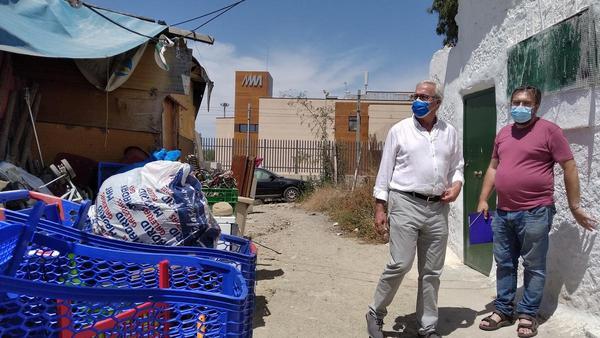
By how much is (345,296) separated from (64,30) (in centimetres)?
406

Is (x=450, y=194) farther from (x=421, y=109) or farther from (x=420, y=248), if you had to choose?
(x=421, y=109)

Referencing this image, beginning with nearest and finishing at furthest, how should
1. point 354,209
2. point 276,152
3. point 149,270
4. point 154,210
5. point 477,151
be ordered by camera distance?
1. point 149,270
2. point 154,210
3. point 477,151
4. point 354,209
5. point 276,152

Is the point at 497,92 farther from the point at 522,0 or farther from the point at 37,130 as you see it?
the point at 37,130

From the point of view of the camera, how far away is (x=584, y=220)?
11.0 feet

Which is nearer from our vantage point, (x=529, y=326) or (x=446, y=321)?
(x=529, y=326)

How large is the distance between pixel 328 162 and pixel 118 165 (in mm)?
11591

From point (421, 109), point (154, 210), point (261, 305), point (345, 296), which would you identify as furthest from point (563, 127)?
point (154, 210)

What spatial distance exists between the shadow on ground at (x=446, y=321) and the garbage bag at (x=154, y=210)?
1865 millimetres

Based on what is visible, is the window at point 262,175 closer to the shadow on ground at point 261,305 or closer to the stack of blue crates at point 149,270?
the shadow on ground at point 261,305

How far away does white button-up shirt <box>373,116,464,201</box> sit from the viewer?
3.52 meters

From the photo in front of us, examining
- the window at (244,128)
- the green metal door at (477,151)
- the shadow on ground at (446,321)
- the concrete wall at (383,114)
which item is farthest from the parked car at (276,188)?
the window at (244,128)

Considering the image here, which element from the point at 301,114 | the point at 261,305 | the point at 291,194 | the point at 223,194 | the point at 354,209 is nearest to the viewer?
the point at 261,305

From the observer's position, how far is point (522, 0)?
447 cm

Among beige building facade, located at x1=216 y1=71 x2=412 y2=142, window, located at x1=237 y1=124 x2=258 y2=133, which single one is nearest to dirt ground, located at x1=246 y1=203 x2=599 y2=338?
beige building facade, located at x1=216 y1=71 x2=412 y2=142
